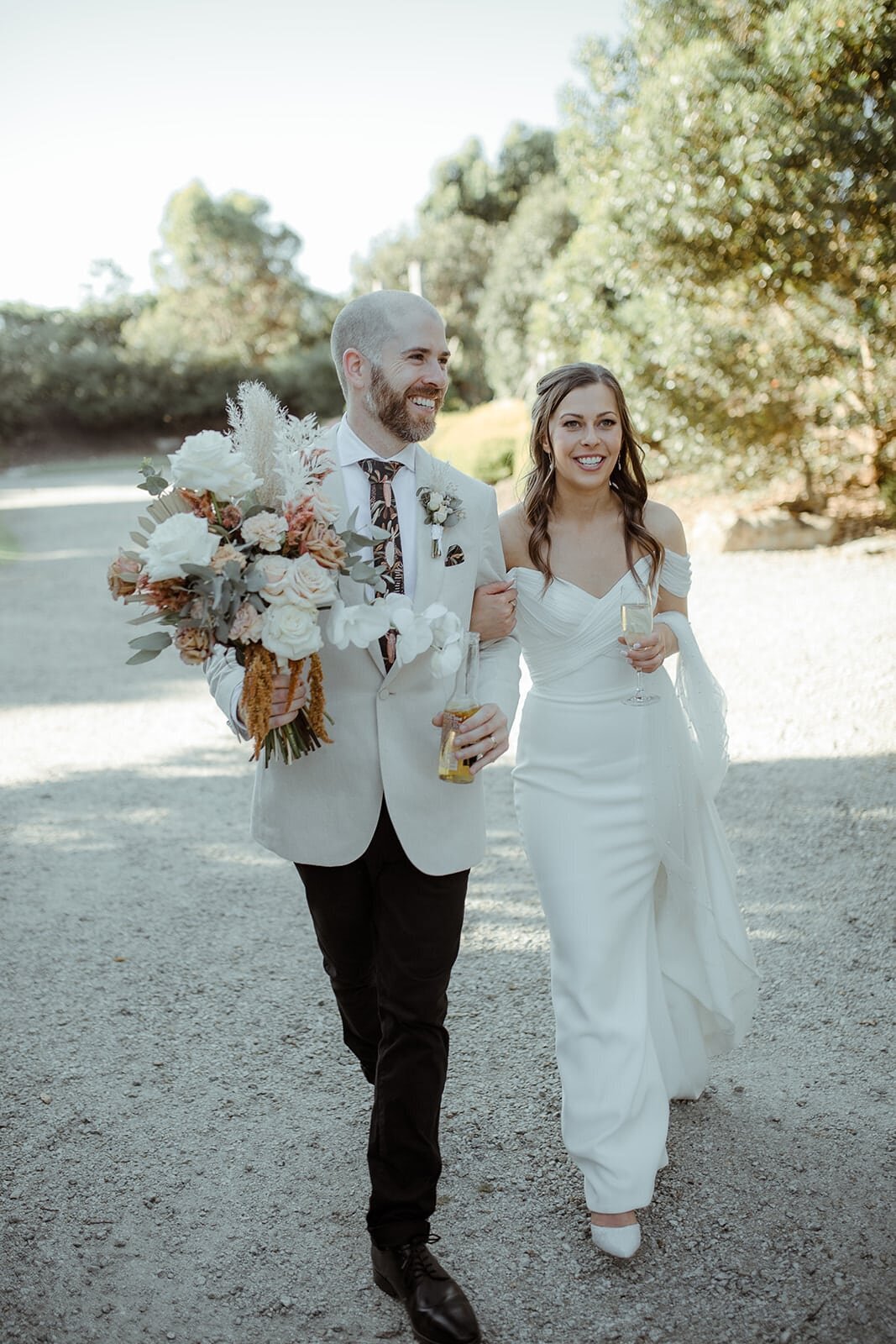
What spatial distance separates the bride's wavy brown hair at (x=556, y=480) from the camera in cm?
352

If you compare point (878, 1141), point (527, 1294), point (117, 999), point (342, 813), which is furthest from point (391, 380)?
point (117, 999)

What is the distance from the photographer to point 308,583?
241cm

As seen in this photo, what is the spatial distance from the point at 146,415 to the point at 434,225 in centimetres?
1319

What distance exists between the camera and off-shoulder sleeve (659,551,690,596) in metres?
3.64

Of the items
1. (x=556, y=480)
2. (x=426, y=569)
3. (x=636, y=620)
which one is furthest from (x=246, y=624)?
(x=556, y=480)

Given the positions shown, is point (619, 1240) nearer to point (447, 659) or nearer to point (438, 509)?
point (447, 659)

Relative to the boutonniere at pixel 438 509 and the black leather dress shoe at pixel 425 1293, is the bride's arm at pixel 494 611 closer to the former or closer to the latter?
the boutonniere at pixel 438 509

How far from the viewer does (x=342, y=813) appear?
2.85 meters

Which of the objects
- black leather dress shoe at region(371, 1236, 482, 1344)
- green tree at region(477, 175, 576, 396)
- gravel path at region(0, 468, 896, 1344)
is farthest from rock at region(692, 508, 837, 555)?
green tree at region(477, 175, 576, 396)

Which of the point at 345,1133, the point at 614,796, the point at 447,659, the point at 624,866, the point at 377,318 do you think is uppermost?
the point at 377,318

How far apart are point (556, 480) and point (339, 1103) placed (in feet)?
7.01

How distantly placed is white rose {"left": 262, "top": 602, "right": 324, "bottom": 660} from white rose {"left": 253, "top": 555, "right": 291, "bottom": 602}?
0.08ft

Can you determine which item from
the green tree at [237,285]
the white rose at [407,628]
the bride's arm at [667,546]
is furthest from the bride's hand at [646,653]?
the green tree at [237,285]

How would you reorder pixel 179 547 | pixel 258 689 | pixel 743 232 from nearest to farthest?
pixel 179 547
pixel 258 689
pixel 743 232
